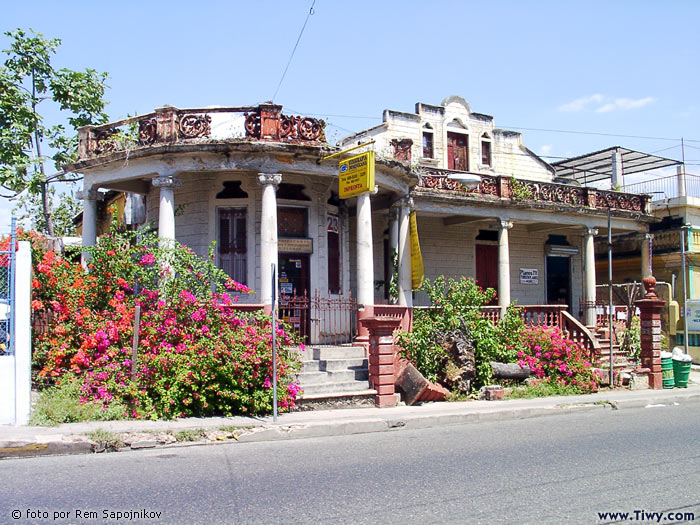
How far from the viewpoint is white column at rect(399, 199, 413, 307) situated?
1609 cm

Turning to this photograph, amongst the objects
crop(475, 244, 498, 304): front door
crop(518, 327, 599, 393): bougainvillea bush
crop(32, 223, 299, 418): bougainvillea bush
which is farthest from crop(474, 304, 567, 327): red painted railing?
crop(32, 223, 299, 418): bougainvillea bush

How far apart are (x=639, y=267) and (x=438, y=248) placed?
9033mm

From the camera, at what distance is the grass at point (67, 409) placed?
9.37 meters

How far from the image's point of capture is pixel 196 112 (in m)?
13.6

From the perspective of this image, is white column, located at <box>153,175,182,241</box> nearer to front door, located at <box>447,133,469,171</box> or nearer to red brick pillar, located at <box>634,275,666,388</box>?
front door, located at <box>447,133,469,171</box>

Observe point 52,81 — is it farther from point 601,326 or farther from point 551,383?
point 601,326

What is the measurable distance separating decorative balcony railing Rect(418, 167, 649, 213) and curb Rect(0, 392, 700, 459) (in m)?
7.99

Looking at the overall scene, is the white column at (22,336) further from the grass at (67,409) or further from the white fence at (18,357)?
the grass at (67,409)

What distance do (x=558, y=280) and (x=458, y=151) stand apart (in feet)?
21.7

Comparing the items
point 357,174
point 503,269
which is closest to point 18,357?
point 357,174

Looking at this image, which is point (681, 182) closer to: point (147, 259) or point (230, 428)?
point (147, 259)

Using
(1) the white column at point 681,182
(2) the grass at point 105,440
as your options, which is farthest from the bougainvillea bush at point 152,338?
(1) the white column at point 681,182

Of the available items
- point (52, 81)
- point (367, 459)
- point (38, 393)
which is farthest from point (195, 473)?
point (52, 81)

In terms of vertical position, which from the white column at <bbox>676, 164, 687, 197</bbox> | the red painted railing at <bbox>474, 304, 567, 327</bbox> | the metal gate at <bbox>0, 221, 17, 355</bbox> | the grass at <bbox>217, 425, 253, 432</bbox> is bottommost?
the grass at <bbox>217, 425, 253, 432</bbox>
